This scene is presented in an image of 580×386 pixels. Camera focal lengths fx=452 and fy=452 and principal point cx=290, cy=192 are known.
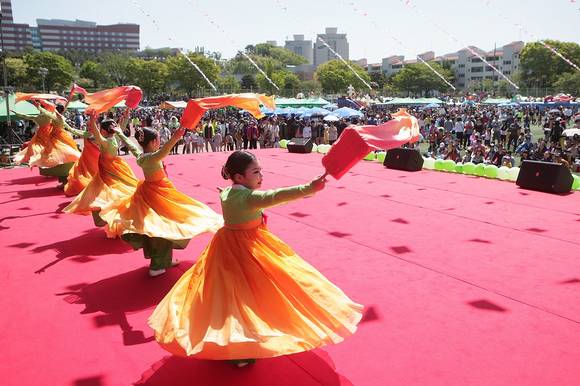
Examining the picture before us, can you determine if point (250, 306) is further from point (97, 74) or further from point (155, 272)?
point (97, 74)

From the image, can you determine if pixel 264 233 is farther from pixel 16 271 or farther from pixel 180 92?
pixel 180 92

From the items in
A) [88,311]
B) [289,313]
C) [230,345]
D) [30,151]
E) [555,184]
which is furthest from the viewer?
[30,151]

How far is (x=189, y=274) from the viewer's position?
10.6ft

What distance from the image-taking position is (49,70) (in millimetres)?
69375

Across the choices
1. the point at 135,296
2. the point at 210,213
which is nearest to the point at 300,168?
the point at 210,213

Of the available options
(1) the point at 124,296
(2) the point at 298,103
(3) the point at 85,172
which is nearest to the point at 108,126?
(3) the point at 85,172

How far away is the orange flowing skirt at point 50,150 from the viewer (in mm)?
9422

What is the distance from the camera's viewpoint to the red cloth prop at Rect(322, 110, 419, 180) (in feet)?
8.46

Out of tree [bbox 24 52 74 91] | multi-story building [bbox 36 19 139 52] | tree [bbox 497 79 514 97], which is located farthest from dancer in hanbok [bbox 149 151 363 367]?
multi-story building [bbox 36 19 139 52]

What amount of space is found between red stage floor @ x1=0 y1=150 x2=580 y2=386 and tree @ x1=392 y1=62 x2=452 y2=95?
8208 cm

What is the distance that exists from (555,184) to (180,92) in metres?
78.7

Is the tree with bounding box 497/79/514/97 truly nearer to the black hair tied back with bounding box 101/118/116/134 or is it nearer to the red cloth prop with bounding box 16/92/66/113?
the red cloth prop with bounding box 16/92/66/113

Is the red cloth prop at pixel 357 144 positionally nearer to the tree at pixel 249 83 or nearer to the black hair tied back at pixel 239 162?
the black hair tied back at pixel 239 162

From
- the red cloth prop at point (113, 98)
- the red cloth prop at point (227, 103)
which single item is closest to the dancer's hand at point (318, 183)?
the red cloth prop at point (227, 103)
